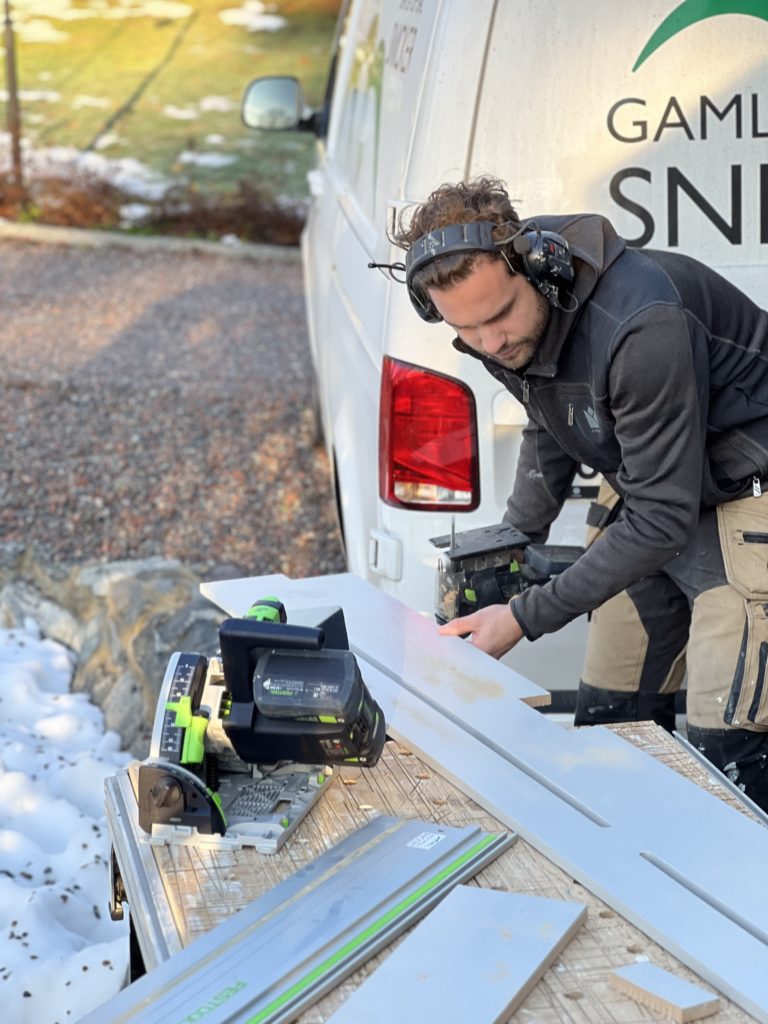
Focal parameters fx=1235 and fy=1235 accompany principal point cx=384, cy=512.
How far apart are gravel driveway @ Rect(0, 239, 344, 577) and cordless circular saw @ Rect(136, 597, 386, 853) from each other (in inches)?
137

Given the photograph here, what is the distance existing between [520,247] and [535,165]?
0.79 metres

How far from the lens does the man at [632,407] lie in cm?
242

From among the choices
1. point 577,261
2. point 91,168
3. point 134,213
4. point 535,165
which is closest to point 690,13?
point 535,165

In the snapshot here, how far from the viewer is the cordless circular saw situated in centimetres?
204

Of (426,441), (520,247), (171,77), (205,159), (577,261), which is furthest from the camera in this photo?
(171,77)

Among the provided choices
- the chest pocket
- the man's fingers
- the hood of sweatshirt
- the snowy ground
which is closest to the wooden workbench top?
the man's fingers

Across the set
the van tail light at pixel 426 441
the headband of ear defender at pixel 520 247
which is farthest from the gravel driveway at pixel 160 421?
the headband of ear defender at pixel 520 247

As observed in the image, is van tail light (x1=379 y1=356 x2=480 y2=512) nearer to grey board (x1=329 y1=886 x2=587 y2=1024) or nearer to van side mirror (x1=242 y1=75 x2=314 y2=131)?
grey board (x1=329 y1=886 x2=587 y2=1024)

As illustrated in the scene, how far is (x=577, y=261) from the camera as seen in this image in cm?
250

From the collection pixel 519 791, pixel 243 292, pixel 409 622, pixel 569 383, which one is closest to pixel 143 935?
pixel 519 791

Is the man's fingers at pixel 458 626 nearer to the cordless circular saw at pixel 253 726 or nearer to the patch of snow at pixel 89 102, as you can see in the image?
the cordless circular saw at pixel 253 726

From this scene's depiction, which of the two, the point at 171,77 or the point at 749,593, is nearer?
the point at 749,593

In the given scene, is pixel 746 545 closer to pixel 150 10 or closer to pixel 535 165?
pixel 535 165

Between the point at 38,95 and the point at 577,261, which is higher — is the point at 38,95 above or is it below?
below
